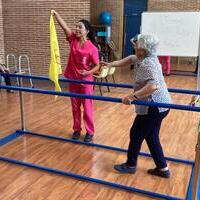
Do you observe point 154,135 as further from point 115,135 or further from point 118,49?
point 118,49

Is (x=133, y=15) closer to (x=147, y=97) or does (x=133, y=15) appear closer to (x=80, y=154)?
(x=80, y=154)

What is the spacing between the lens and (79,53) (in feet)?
12.3

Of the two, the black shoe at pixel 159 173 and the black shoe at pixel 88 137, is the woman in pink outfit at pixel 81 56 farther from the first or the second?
the black shoe at pixel 159 173

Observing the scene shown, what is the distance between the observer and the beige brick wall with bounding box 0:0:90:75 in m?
7.37

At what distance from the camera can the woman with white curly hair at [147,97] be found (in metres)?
2.67

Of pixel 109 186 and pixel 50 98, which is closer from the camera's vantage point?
pixel 109 186

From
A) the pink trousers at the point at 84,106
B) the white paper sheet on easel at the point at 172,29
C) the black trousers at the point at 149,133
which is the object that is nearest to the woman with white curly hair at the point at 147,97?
the black trousers at the point at 149,133

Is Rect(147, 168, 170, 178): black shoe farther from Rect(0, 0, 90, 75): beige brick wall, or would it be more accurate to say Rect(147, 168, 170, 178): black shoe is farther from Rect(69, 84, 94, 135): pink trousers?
Rect(0, 0, 90, 75): beige brick wall

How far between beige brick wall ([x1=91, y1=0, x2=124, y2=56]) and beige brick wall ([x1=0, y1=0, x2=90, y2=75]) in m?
4.96

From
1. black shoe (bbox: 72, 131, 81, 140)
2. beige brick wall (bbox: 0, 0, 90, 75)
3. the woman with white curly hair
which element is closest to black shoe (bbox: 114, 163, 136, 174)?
the woman with white curly hair

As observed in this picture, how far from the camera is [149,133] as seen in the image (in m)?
3.01

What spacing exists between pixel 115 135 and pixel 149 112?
1.50 m

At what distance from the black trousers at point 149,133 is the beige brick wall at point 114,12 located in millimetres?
9551

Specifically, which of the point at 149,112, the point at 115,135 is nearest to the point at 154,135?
the point at 149,112
